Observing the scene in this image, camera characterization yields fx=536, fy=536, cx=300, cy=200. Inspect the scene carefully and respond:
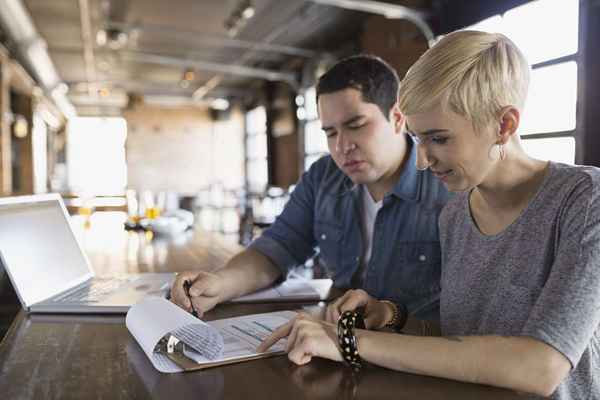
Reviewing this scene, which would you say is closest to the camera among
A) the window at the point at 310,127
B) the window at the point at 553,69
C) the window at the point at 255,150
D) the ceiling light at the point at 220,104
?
the window at the point at 553,69

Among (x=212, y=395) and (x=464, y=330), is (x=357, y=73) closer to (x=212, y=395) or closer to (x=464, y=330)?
(x=464, y=330)

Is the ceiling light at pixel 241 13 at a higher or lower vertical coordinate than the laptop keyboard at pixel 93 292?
higher

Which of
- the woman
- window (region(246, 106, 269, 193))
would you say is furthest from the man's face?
window (region(246, 106, 269, 193))

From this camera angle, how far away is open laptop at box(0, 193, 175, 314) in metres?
1.23

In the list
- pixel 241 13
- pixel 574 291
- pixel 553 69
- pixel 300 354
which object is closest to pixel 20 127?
pixel 241 13

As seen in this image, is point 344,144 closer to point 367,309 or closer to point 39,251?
point 367,309

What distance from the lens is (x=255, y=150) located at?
1488cm

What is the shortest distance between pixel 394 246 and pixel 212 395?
0.91 meters

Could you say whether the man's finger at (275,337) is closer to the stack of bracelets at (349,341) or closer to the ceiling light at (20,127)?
the stack of bracelets at (349,341)

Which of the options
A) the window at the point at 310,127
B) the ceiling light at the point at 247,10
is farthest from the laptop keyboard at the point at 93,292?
the window at the point at 310,127

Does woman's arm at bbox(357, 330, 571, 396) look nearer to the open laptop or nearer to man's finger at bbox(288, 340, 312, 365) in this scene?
Answer: man's finger at bbox(288, 340, 312, 365)

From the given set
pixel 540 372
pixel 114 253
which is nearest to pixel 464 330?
pixel 540 372

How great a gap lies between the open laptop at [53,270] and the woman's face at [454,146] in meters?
0.76

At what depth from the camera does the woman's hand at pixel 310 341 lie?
2.78 ft
